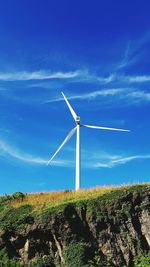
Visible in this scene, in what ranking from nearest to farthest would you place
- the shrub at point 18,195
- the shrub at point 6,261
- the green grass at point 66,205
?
the shrub at point 6,261
the green grass at point 66,205
the shrub at point 18,195

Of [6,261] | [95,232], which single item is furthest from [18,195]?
[95,232]

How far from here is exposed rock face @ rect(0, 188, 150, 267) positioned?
39.5m

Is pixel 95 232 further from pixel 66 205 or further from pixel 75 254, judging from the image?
pixel 66 205

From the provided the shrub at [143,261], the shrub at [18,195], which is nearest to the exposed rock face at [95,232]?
the shrub at [143,261]

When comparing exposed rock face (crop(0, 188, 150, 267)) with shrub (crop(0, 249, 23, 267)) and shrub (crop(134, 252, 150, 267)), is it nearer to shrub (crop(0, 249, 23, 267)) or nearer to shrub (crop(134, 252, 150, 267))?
shrub (crop(134, 252, 150, 267))

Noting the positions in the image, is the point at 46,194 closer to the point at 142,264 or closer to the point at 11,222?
the point at 11,222

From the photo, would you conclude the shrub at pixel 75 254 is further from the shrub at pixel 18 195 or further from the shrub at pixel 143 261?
the shrub at pixel 18 195

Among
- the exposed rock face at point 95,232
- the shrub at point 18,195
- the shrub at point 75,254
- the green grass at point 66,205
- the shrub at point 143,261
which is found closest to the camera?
the shrub at point 75,254

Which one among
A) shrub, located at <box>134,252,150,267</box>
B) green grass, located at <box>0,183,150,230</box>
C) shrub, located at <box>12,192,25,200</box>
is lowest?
shrub, located at <box>134,252,150,267</box>

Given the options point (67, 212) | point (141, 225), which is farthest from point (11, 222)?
point (141, 225)

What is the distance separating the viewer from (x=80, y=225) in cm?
4075

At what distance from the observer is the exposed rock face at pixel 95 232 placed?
39.5 meters

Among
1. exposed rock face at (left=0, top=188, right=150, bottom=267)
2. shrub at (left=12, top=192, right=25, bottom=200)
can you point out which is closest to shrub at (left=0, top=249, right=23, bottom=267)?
exposed rock face at (left=0, top=188, right=150, bottom=267)

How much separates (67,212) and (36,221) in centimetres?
269
